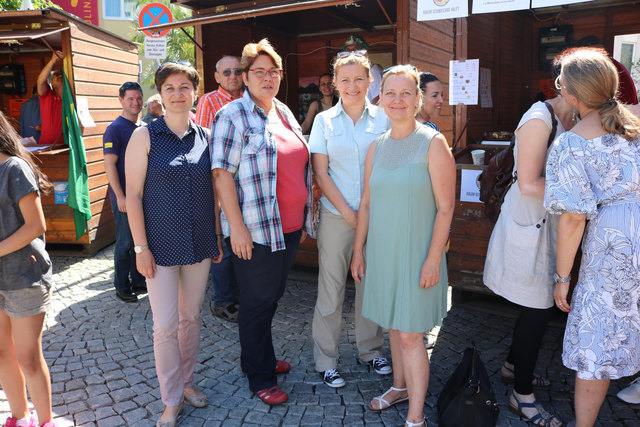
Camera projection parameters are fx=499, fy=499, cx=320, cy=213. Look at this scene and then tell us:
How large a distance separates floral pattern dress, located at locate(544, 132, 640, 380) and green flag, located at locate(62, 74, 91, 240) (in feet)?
17.7

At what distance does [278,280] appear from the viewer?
2977 mm

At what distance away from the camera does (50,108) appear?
6.57 meters

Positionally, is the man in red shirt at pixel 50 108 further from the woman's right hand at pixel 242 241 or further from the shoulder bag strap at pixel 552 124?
the shoulder bag strap at pixel 552 124

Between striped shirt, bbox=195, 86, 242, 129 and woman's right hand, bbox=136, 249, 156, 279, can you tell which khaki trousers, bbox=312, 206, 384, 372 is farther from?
striped shirt, bbox=195, 86, 242, 129

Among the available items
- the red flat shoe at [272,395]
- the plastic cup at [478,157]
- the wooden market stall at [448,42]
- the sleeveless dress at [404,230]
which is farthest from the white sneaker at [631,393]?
the red flat shoe at [272,395]

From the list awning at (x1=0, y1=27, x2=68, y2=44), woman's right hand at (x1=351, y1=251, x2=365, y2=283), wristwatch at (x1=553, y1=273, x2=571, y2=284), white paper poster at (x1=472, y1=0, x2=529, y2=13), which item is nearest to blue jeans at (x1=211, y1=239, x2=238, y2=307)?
woman's right hand at (x1=351, y1=251, x2=365, y2=283)

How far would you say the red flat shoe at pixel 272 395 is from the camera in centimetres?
304

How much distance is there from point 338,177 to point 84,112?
4.51m

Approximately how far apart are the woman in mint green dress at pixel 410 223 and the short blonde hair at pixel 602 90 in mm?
663

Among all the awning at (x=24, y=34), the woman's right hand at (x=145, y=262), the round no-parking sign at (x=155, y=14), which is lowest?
the woman's right hand at (x=145, y=262)

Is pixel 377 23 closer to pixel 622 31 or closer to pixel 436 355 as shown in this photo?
pixel 622 31

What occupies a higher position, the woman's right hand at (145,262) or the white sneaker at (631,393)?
the woman's right hand at (145,262)

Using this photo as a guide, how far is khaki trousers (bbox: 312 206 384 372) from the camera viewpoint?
3215mm

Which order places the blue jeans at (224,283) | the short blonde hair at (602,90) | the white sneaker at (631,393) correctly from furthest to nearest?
1. the blue jeans at (224,283)
2. the white sneaker at (631,393)
3. the short blonde hair at (602,90)
